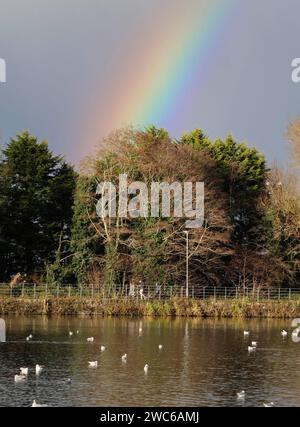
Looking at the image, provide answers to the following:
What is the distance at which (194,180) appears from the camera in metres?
67.1

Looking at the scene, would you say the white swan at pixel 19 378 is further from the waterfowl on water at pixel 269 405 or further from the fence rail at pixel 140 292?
the fence rail at pixel 140 292

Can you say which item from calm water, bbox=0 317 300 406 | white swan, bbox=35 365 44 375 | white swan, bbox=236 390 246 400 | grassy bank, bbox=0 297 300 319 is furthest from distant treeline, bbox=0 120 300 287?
white swan, bbox=236 390 246 400

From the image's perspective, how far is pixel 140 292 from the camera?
6156 centimetres

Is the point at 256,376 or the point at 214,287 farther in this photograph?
the point at 214,287

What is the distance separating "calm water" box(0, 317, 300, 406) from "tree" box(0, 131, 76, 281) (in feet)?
71.7

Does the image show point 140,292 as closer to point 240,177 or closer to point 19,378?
point 240,177

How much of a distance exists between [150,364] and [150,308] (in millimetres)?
25102

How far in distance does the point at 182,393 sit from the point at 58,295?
112 feet

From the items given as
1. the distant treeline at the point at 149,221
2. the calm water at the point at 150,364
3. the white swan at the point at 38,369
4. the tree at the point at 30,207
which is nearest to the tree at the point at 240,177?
the distant treeline at the point at 149,221
